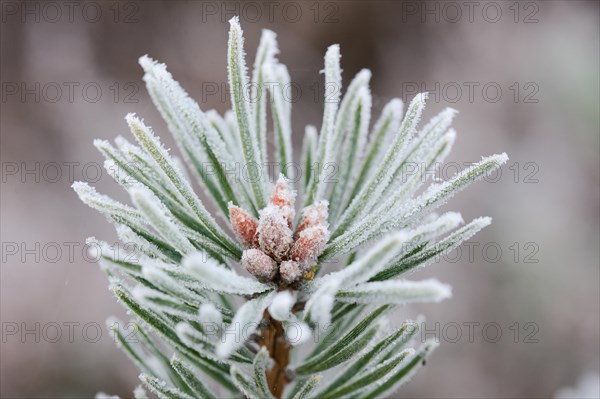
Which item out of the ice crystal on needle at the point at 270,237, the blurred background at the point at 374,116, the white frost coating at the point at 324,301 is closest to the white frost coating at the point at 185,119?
the ice crystal on needle at the point at 270,237

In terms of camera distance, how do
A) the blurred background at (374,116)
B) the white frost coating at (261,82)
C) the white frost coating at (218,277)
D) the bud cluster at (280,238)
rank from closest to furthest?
the white frost coating at (218,277)
the bud cluster at (280,238)
the white frost coating at (261,82)
the blurred background at (374,116)

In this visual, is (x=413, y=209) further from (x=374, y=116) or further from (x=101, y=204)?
(x=374, y=116)

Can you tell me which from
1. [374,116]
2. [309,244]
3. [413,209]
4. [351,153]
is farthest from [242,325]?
[374,116]

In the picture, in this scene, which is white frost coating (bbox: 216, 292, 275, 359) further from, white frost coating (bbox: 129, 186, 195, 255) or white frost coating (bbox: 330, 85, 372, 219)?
white frost coating (bbox: 330, 85, 372, 219)

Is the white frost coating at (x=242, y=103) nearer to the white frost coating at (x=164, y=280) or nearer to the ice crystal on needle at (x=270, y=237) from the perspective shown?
the ice crystal on needle at (x=270, y=237)

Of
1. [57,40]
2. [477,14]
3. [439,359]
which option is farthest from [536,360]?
[57,40]

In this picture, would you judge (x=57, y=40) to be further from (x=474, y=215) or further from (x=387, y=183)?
(x=387, y=183)

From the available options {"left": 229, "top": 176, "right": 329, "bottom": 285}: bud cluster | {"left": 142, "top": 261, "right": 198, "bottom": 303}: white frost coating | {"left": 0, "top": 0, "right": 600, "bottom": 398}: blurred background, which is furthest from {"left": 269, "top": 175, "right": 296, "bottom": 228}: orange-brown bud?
{"left": 0, "top": 0, "right": 600, "bottom": 398}: blurred background
